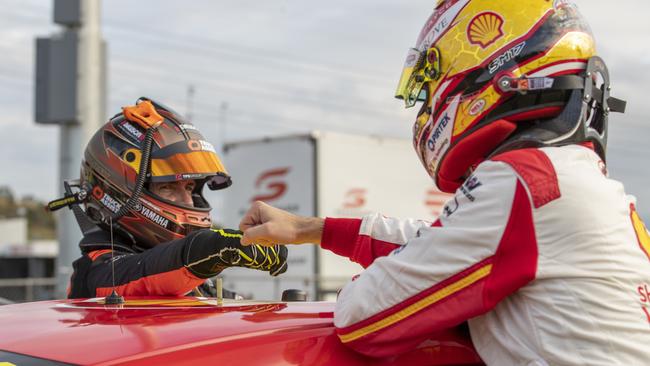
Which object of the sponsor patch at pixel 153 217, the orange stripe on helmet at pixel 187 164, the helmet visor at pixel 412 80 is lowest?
the sponsor patch at pixel 153 217

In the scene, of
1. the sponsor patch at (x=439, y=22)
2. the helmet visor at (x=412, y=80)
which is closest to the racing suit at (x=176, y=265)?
the helmet visor at (x=412, y=80)

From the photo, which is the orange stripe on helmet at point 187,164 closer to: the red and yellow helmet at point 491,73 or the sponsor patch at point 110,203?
the sponsor patch at point 110,203

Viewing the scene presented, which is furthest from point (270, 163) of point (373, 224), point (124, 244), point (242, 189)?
point (373, 224)

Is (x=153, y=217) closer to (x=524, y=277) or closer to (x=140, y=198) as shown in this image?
(x=140, y=198)

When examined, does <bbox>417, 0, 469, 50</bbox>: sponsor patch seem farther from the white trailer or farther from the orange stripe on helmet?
the white trailer

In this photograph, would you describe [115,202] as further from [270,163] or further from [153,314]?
[270,163]

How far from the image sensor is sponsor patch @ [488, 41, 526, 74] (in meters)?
2.28

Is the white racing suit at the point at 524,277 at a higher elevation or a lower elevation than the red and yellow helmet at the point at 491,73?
lower

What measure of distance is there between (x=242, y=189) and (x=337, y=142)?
1919 millimetres

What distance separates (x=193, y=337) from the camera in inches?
73.7

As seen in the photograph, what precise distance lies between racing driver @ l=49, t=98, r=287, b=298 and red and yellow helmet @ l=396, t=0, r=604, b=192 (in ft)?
3.10

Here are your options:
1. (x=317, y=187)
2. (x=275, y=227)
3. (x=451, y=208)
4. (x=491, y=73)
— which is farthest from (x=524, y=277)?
(x=317, y=187)

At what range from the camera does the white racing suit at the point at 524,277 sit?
192 centimetres

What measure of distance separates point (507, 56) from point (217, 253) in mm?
1218
